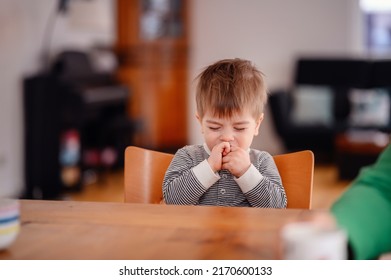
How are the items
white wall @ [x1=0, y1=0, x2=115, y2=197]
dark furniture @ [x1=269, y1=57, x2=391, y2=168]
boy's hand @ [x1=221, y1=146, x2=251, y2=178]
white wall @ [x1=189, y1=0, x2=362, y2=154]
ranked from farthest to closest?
1. white wall @ [x1=189, y1=0, x2=362, y2=154]
2. dark furniture @ [x1=269, y1=57, x2=391, y2=168]
3. white wall @ [x1=0, y1=0, x2=115, y2=197]
4. boy's hand @ [x1=221, y1=146, x2=251, y2=178]

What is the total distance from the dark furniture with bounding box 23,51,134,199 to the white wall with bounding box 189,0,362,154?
1515mm

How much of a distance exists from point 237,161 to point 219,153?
31mm

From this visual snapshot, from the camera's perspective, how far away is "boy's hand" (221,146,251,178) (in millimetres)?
1004

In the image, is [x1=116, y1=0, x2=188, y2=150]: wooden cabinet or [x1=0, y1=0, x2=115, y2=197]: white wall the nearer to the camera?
[x1=0, y1=0, x2=115, y2=197]: white wall

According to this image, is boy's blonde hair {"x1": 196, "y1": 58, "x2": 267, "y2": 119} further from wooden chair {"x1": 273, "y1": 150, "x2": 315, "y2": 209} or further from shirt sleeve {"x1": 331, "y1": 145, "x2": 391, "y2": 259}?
shirt sleeve {"x1": 331, "y1": 145, "x2": 391, "y2": 259}

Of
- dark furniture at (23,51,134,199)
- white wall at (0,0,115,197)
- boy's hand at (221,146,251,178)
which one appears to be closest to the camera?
boy's hand at (221,146,251,178)

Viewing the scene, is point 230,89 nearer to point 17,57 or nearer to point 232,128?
point 232,128

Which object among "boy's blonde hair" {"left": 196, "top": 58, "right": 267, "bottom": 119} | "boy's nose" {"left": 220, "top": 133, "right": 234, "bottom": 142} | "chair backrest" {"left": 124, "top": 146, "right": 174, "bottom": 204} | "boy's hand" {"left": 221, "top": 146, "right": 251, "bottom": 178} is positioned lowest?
"chair backrest" {"left": 124, "top": 146, "right": 174, "bottom": 204}

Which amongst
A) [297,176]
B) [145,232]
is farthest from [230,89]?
[145,232]

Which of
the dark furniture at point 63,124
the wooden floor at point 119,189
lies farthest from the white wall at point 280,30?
the dark furniture at point 63,124

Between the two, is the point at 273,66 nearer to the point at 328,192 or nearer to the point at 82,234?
the point at 328,192

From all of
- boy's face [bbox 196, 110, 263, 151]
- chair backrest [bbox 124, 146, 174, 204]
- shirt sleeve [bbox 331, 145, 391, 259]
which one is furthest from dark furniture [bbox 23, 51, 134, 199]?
shirt sleeve [bbox 331, 145, 391, 259]

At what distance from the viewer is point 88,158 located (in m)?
4.02

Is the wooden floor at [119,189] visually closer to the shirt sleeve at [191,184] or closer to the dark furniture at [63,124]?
the dark furniture at [63,124]
